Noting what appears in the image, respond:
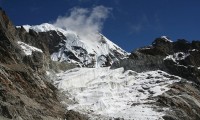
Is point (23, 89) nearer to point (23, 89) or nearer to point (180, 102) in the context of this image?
point (23, 89)

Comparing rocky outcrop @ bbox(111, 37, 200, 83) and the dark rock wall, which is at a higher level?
rocky outcrop @ bbox(111, 37, 200, 83)

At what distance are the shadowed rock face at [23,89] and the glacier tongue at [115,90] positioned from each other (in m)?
6.61

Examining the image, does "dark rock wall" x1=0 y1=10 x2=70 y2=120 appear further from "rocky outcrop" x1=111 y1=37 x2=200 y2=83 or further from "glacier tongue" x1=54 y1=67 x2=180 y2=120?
"rocky outcrop" x1=111 y1=37 x2=200 y2=83

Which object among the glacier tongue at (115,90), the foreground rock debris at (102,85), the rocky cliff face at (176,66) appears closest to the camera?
the foreground rock debris at (102,85)

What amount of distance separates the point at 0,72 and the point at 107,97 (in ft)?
110

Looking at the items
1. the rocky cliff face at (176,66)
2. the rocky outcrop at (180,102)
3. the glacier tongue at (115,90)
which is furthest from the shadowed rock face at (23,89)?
Answer: the rocky cliff face at (176,66)

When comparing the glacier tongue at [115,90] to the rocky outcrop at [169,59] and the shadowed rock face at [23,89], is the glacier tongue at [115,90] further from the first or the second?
the shadowed rock face at [23,89]

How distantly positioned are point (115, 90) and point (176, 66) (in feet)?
77.2

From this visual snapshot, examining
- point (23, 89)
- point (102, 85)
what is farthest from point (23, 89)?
point (102, 85)

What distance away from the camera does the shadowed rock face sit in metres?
82.5

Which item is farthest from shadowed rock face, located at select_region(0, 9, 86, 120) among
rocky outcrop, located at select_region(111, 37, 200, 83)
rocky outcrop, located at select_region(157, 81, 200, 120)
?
rocky outcrop, located at select_region(111, 37, 200, 83)

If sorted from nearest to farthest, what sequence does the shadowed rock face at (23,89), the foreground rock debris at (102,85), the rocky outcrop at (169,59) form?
the shadowed rock face at (23,89), the foreground rock debris at (102,85), the rocky outcrop at (169,59)

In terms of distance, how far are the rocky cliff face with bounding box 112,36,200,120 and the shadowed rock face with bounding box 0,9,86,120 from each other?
26020mm

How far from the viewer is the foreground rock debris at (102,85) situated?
317 ft
